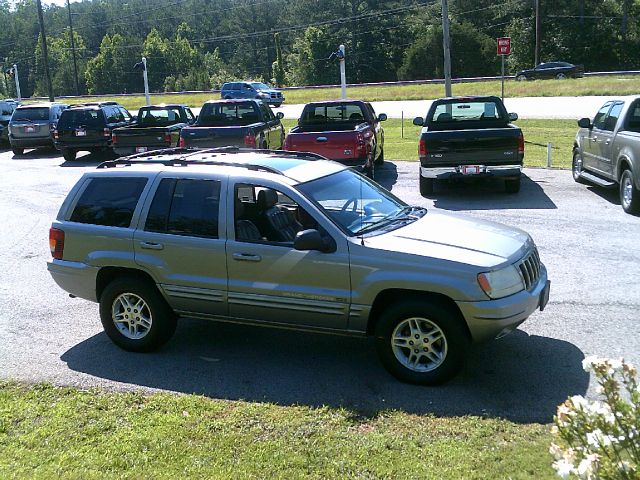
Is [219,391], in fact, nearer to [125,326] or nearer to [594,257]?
[125,326]

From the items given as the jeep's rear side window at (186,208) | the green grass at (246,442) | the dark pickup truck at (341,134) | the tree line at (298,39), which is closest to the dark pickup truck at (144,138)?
the dark pickup truck at (341,134)

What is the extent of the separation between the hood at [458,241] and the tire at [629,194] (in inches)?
230

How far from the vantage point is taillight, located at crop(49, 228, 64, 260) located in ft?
21.7

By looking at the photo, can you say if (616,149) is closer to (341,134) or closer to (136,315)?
(341,134)

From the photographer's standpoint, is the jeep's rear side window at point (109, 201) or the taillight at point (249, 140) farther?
the taillight at point (249, 140)

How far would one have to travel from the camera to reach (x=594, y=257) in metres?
8.89

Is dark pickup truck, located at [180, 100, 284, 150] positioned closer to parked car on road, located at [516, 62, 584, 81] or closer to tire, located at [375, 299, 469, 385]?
tire, located at [375, 299, 469, 385]

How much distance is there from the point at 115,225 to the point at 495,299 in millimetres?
3401

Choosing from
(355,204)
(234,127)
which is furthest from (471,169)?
(355,204)

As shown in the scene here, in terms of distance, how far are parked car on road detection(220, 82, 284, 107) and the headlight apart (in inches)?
1679

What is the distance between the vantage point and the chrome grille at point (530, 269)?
547 centimetres

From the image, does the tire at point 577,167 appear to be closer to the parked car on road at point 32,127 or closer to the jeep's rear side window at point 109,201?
the jeep's rear side window at point 109,201

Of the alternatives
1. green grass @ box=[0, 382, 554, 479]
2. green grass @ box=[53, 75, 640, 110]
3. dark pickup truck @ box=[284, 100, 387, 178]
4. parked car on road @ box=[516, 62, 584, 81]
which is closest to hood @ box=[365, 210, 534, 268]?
green grass @ box=[0, 382, 554, 479]

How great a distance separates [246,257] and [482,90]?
Result: 136 feet
